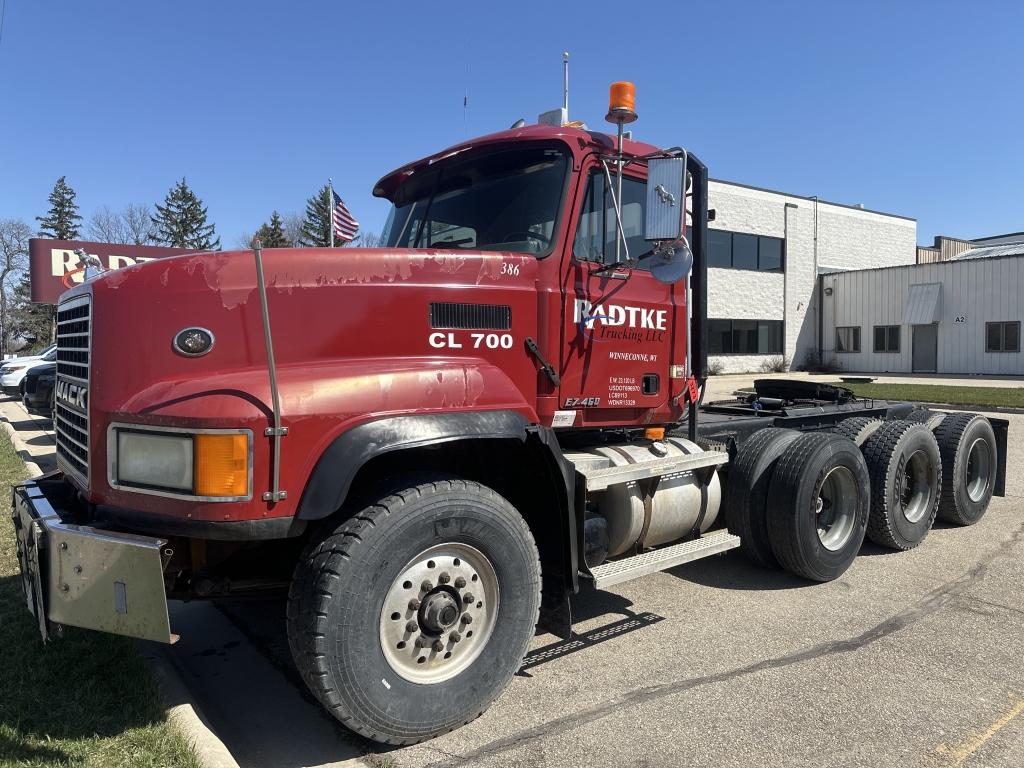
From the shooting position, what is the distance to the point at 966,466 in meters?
7.05

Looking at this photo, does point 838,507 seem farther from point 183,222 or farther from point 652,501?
point 183,222

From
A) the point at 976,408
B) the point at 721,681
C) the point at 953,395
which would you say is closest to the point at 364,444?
the point at 721,681

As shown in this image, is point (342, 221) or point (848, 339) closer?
point (342, 221)

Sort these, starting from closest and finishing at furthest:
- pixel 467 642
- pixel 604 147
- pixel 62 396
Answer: pixel 467 642, pixel 62 396, pixel 604 147

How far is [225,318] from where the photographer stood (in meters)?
3.18

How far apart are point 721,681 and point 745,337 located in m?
30.8

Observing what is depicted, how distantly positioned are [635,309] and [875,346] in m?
33.3

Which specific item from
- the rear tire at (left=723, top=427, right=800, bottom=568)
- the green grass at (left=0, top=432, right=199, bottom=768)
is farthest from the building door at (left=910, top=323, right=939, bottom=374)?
the green grass at (left=0, top=432, right=199, bottom=768)

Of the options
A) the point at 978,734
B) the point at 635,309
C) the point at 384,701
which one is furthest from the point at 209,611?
the point at 978,734

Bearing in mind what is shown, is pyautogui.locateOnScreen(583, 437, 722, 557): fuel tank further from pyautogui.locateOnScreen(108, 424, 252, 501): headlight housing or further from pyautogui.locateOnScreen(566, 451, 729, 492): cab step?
pyautogui.locateOnScreen(108, 424, 252, 501): headlight housing

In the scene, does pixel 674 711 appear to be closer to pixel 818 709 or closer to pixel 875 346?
pixel 818 709

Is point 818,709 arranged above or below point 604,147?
below

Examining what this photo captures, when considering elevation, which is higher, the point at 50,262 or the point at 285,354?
the point at 50,262

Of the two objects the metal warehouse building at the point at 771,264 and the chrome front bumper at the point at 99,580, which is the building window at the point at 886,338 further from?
the chrome front bumper at the point at 99,580
